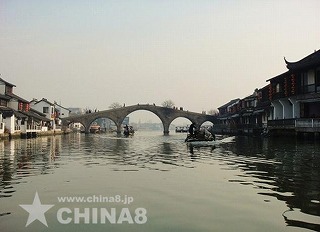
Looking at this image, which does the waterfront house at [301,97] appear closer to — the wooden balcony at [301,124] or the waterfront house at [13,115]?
the wooden balcony at [301,124]

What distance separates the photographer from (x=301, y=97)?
36.9 meters

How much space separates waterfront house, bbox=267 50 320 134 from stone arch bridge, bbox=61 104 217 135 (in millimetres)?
68260

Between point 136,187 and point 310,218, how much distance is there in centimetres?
547

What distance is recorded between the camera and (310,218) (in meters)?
7.00

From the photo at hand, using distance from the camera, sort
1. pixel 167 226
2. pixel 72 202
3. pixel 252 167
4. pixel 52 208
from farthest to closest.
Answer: pixel 252 167
pixel 72 202
pixel 52 208
pixel 167 226

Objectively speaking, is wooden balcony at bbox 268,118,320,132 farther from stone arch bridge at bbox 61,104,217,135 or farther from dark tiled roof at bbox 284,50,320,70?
stone arch bridge at bbox 61,104,217,135

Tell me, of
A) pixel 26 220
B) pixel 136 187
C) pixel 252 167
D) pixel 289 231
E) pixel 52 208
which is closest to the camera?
pixel 289 231

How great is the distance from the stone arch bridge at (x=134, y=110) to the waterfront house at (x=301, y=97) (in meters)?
68.3

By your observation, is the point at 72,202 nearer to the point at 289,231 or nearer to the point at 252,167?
the point at 289,231

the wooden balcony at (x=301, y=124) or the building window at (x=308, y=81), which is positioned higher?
the building window at (x=308, y=81)

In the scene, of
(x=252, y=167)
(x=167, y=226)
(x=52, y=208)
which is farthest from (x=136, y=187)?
(x=252, y=167)

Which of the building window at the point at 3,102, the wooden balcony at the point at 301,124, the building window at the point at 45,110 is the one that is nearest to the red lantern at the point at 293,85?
the wooden balcony at the point at 301,124

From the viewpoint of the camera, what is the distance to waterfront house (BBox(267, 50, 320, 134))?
34438 mm

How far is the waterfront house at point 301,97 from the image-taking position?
1356 inches
